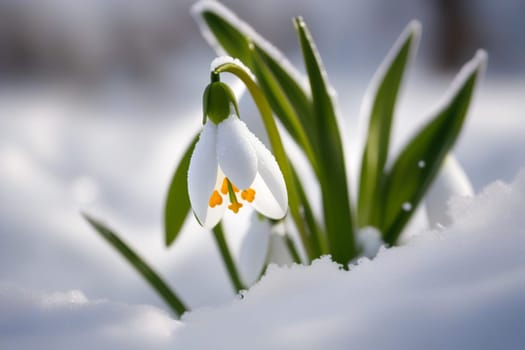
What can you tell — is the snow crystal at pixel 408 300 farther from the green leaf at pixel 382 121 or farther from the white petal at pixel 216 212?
the green leaf at pixel 382 121

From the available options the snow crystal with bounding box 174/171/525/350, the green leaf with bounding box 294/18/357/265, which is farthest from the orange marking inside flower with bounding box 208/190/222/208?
the green leaf with bounding box 294/18/357/265

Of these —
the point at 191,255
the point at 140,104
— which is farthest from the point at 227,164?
the point at 140,104

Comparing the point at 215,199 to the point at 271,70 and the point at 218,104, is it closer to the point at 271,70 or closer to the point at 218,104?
the point at 218,104

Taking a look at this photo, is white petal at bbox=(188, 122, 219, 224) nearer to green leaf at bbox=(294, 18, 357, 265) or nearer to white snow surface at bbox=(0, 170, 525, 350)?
white snow surface at bbox=(0, 170, 525, 350)

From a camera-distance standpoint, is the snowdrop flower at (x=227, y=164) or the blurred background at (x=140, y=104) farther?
the blurred background at (x=140, y=104)

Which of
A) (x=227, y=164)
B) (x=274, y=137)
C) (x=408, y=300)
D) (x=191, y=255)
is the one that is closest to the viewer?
(x=408, y=300)

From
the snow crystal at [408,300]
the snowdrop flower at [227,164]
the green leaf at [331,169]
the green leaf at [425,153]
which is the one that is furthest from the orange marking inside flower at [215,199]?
the green leaf at [425,153]
